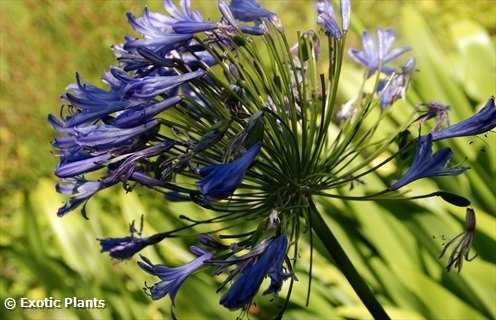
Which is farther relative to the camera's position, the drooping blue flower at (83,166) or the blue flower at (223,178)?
the drooping blue flower at (83,166)

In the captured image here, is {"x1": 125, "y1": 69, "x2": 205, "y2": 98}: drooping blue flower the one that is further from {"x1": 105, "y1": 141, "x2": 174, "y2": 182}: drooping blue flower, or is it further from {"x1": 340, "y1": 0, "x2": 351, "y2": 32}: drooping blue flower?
{"x1": 340, "y1": 0, "x2": 351, "y2": 32}: drooping blue flower

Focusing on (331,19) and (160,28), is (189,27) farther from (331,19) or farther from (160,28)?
(331,19)

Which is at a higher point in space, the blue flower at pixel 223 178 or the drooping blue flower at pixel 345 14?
the drooping blue flower at pixel 345 14

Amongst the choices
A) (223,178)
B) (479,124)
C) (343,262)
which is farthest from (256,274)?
(479,124)

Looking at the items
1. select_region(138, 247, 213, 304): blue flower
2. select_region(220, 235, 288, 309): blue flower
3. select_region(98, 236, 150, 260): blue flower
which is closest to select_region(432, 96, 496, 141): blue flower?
select_region(220, 235, 288, 309): blue flower

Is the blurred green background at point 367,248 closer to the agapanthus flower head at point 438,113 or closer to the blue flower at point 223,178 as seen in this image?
the agapanthus flower head at point 438,113

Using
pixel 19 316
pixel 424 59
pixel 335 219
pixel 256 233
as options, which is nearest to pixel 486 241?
pixel 335 219

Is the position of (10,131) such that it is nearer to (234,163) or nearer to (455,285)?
(455,285)

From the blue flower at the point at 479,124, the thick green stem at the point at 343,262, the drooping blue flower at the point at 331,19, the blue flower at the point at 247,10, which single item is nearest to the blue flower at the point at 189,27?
the blue flower at the point at 247,10
